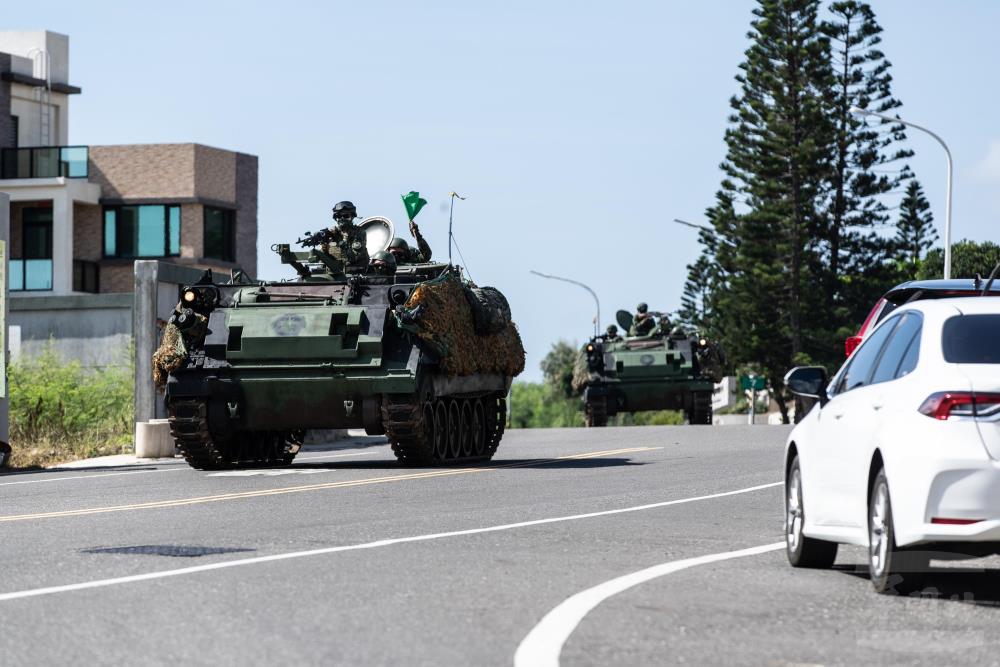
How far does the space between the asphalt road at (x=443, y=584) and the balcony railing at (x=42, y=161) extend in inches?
1499

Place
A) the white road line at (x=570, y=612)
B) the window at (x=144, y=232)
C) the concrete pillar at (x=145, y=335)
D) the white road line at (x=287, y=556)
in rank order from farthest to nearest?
the window at (x=144, y=232)
the concrete pillar at (x=145, y=335)
the white road line at (x=287, y=556)
the white road line at (x=570, y=612)

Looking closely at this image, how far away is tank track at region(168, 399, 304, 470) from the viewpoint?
893 inches

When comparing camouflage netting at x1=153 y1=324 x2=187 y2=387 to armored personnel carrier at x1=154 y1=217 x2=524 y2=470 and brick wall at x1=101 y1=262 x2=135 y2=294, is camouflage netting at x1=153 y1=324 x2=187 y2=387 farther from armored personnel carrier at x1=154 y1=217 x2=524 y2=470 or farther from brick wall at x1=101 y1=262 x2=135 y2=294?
brick wall at x1=101 y1=262 x2=135 y2=294

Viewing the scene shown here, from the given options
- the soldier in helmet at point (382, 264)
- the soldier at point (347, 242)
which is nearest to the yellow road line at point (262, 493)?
the soldier in helmet at point (382, 264)

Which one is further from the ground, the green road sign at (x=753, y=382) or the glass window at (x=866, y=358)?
the glass window at (x=866, y=358)

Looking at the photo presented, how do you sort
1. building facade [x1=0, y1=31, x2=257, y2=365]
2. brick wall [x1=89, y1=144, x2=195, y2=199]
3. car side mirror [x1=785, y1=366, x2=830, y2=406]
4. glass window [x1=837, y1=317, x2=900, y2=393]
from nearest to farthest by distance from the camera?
1. glass window [x1=837, y1=317, x2=900, y2=393]
2. car side mirror [x1=785, y1=366, x2=830, y2=406]
3. building facade [x1=0, y1=31, x2=257, y2=365]
4. brick wall [x1=89, y1=144, x2=195, y2=199]

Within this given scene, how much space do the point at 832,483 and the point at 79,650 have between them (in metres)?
4.23

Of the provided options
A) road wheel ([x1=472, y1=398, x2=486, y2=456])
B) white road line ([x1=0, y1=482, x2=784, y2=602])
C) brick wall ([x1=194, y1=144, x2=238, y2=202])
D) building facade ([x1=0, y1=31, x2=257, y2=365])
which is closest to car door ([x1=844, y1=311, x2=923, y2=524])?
white road line ([x1=0, y1=482, x2=784, y2=602])

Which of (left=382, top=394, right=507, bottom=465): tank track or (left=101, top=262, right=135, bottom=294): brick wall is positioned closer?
(left=382, top=394, right=507, bottom=465): tank track

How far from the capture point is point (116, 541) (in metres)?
12.4

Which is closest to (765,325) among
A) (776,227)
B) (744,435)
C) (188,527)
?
(776,227)

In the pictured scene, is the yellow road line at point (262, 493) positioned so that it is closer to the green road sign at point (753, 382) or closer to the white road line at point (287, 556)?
the white road line at point (287, 556)

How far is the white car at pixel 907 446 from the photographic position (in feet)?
28.7

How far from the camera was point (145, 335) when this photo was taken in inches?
1223
